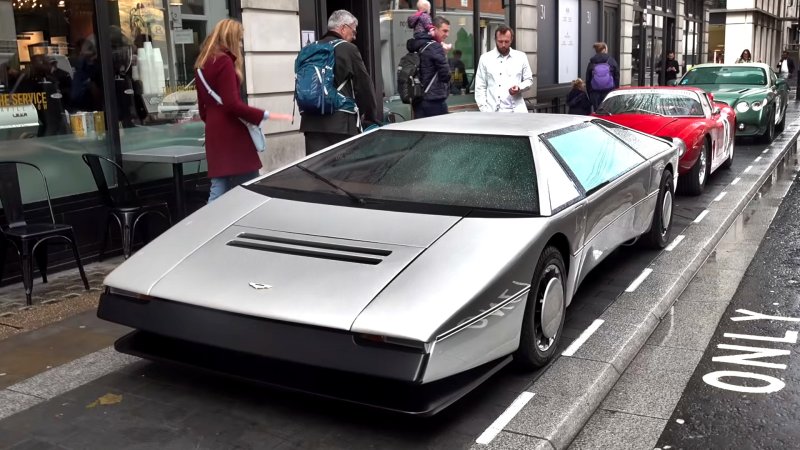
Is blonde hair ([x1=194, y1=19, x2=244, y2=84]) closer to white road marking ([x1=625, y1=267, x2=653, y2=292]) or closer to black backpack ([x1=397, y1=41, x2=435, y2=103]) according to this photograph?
black backpack ([x1=397, y1=41, x2=435, y2=103])

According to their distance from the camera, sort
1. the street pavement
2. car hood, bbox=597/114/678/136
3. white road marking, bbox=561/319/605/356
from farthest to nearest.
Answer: car hood, bbox=597/114/678/136, white road marking, bbox=561/319/605/356, the street pavement

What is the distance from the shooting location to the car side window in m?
4.76

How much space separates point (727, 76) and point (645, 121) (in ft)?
22.4

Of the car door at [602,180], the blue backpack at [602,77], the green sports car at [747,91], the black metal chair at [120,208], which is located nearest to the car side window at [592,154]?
the car door at [602,180]

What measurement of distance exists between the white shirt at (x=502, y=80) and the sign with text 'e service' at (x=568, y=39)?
9.18m

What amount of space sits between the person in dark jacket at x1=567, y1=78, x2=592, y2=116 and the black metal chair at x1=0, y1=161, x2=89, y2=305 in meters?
10.4

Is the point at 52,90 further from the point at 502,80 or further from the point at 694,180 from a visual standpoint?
the point at 694,180

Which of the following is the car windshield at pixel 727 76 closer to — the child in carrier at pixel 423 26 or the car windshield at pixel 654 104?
the car windshield at pixel 654 104

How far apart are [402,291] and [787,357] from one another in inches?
101

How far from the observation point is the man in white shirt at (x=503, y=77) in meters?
8.75

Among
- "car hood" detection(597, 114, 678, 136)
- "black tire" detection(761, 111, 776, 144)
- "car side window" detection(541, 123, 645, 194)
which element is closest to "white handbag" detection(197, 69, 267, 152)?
"car side window" detection(541, 123, 645, 194)

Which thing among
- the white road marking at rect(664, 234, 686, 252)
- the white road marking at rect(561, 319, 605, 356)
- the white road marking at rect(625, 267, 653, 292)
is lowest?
the white road marking at rect(561, 319, 605, 356)

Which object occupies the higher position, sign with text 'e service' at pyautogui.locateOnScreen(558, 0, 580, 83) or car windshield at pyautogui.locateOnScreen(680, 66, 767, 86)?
sign with text 'e service' at pyautogui.locateOnScreen(558, 0, 580, 83)

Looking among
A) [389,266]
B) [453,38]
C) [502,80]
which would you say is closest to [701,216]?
[502,80]
